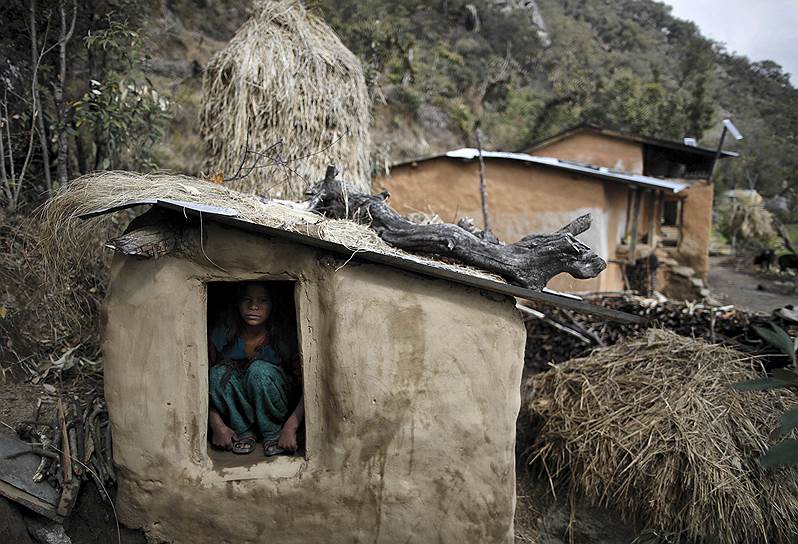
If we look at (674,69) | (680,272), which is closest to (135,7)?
(680,272)

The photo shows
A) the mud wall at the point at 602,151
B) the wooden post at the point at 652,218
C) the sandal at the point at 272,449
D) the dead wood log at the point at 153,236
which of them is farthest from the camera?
the mud wall at the point at 602,151

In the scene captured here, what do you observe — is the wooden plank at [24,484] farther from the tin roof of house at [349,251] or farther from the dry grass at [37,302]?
the tin roof of house at [349,251]

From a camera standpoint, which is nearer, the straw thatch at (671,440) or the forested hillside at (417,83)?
the straw thatch at (671,440)

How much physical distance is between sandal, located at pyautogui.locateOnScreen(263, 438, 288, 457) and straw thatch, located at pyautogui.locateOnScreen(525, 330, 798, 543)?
262 cm

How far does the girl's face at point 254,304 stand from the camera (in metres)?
3.96

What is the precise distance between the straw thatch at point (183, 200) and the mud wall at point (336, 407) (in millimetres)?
161

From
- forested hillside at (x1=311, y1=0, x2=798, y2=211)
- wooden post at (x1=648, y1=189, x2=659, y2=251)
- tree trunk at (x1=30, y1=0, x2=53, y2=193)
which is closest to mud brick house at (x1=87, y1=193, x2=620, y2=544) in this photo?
tree trunk at (x1=30, y1=0, x2=53, y2=193)

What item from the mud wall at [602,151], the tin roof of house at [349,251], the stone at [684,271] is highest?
the mud wall at [602,151]

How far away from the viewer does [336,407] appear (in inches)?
140

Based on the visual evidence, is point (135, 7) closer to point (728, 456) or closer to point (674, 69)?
point (728, 456)

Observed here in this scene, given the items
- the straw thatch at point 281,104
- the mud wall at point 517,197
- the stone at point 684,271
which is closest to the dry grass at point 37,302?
the straw thatch at point 281,104

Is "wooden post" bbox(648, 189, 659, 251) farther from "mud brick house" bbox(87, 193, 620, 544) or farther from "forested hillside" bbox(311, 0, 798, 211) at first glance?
"mud brick house" bbox(87, 193, 620, 544)

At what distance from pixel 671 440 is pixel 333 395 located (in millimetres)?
3013

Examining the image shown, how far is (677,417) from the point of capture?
190 inches
